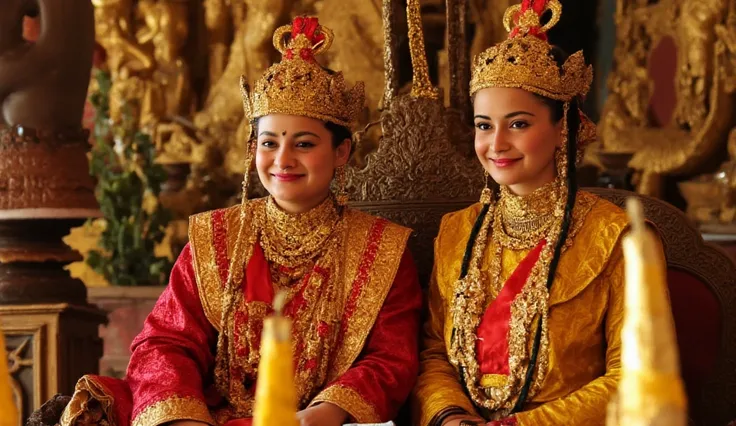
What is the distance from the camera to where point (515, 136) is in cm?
258

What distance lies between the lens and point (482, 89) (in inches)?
104

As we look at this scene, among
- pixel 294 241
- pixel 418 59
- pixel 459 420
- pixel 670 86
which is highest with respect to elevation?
pixel 670 86

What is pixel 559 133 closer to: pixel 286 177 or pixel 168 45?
pixel 286 177

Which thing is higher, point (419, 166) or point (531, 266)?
point (419, 166)

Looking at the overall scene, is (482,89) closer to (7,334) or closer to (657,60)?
(7,334)

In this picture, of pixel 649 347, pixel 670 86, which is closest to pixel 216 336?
pixel 649 347

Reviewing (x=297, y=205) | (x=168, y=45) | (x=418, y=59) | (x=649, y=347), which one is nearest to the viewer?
(x=649, y=347)

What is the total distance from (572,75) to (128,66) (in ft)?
17.4

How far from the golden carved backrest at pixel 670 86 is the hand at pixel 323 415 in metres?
3.81

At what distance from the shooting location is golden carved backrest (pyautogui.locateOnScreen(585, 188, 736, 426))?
9.61ft

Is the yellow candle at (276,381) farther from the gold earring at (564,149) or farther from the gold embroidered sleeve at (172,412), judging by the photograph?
the gold earring at (564,149)

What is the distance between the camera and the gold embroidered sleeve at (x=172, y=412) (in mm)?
2480

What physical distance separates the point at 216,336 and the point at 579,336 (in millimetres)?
822

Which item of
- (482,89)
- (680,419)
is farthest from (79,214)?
(680,419)
